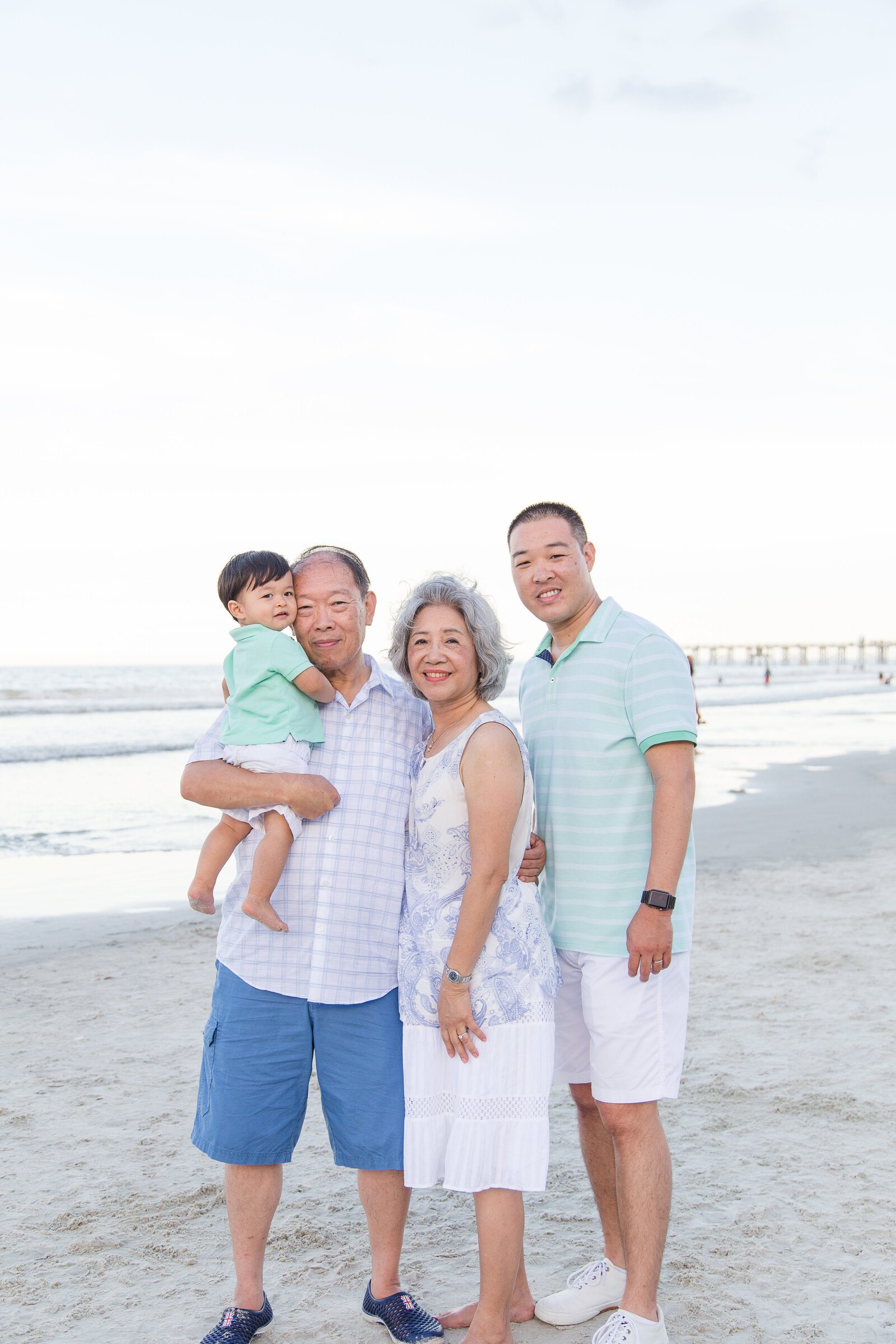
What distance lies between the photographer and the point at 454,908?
9.32 feet

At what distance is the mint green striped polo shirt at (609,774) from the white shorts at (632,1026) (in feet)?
0.23

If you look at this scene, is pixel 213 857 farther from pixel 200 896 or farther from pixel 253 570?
pixel 253 570

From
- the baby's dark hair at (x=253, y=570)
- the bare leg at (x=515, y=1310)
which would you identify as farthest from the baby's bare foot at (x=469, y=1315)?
the baby's dark hair at (x=253, y=570)

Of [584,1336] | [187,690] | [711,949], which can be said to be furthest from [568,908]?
[187,690]

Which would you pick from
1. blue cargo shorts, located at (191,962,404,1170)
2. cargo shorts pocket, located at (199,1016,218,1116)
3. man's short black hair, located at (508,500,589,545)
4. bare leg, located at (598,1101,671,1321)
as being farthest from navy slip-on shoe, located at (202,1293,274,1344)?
man's short black hair, located at (508,500,589,545)

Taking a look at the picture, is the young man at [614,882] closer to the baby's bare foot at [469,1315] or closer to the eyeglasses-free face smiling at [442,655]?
the baby's bare foot at [469,1315]

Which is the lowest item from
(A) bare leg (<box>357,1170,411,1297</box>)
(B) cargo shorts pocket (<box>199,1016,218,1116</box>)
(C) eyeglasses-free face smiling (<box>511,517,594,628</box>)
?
(A) bare leg (<box>357,1170,411,1297</box>)

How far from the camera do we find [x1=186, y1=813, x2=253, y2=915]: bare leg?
3.08 meters

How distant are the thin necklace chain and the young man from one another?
28 cm

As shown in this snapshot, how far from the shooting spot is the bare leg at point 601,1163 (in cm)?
314

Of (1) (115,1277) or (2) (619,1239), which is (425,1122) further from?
(1) (115,1277)

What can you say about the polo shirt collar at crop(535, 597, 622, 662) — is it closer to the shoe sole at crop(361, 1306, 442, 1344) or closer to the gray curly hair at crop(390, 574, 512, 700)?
the gray curly hair at crop(390, 574, 512, 700)

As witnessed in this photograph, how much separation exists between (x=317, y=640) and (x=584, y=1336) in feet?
7.11

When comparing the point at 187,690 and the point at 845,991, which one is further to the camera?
the point at 187,690
